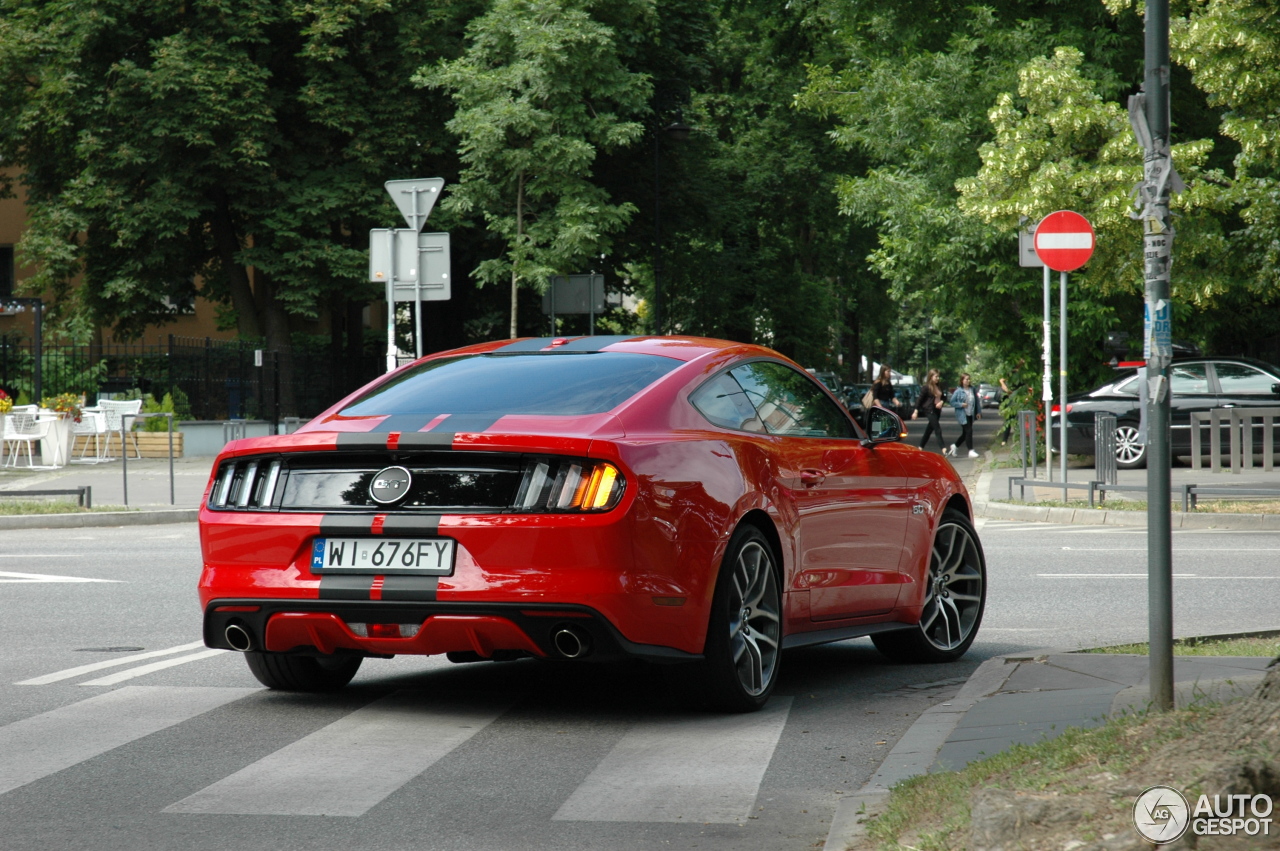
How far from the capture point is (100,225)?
35.2 m

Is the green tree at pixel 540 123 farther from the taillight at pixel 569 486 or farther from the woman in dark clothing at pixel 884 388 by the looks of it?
the taillight at pixel 569 486

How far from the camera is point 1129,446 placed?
23891 mm

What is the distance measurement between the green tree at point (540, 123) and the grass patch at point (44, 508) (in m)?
13.0

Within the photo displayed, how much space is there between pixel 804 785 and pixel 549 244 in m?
28.6

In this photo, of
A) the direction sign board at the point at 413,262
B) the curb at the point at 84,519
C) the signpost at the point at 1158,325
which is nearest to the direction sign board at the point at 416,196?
the direction sign board at the point at 413,262

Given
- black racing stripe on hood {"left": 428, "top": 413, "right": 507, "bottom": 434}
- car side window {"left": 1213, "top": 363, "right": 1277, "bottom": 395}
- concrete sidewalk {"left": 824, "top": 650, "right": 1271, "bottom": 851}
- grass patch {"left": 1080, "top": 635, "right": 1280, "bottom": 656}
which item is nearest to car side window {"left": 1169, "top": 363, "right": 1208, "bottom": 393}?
car side window {"left": 1213, "top": 363, "right": 1277, "bottom": 395}

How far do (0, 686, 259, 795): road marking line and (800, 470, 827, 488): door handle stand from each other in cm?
259

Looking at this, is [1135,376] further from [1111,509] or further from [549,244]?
[549,244]

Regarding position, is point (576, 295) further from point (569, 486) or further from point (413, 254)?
point (569, 486)

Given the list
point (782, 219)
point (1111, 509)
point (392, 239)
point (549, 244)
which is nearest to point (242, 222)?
point (549, 244)

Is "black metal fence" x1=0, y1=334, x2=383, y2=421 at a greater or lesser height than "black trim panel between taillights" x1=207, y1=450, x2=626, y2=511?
greater

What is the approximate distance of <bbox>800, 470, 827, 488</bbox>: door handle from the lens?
691cm

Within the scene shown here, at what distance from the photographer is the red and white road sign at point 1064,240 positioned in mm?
17391

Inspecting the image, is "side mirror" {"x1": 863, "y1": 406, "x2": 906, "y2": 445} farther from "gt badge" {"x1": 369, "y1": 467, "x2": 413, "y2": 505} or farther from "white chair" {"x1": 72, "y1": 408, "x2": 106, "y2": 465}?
"white chair" {"x1": 72, "y1": 408, "x2": 106, "y2": 465}
